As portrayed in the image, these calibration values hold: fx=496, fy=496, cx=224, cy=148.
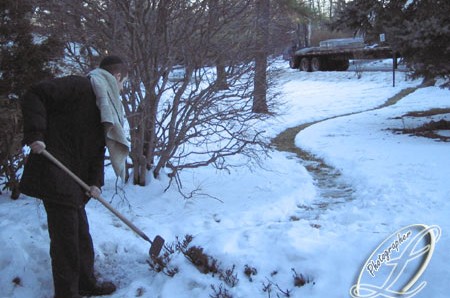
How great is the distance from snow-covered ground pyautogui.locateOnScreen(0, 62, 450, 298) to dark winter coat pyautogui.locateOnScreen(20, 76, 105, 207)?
902 mm

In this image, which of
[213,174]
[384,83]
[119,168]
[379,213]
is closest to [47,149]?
[119,168]

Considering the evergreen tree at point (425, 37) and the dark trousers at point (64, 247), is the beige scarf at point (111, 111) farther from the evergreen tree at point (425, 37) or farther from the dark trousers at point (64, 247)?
the evergreen tree at point (425, 37)

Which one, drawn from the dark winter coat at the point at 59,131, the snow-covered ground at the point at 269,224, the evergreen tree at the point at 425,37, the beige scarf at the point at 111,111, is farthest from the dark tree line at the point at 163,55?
the evergreen tree at the point at 425,37

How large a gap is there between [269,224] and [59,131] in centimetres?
206

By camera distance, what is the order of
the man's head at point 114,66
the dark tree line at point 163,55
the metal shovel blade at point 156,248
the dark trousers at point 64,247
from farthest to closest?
the dark tree line at point 163,55
the metal shovel blade at point 156,248
the man's head at point 114,66
the dark trousers at point 64,247

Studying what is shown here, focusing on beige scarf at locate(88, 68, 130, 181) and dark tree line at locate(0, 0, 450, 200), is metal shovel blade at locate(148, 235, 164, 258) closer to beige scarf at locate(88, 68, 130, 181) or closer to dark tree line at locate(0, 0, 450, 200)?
beige scarf at locate(88, 68, 130, 181)

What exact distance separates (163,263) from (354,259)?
142 centimetres

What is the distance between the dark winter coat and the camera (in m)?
3.06

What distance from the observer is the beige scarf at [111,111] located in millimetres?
3309

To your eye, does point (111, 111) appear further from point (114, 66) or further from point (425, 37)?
point (425, 37)

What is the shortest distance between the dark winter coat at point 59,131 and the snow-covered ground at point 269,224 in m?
0.90

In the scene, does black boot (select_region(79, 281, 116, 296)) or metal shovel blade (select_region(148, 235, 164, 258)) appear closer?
black boot (select_region(79, 281, 116, 296))

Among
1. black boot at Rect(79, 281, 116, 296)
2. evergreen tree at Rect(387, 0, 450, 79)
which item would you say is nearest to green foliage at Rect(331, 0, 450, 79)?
evergreen tree at Rect(387, 0, 450, 79)

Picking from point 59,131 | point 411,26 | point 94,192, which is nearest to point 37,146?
point 59,131
